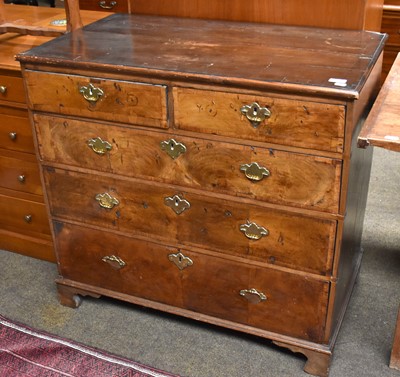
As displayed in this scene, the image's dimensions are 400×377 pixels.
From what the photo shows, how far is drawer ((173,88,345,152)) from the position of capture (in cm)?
179

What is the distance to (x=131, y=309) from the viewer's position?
8.44 feet

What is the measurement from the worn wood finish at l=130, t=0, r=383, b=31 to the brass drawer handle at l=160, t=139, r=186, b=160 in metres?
0.70

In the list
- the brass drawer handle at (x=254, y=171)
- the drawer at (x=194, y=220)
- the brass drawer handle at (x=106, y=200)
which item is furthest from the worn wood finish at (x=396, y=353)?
the brass drawer handle at (x=106, y=200)

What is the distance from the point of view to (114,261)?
2.40 m

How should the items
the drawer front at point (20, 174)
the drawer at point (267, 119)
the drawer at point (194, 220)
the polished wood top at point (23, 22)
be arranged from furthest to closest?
the drawer front at point (20, 174) < the polished wood top at point (23, 22) < the drawer at point (194, 220) < the drawer at point (267, 119)

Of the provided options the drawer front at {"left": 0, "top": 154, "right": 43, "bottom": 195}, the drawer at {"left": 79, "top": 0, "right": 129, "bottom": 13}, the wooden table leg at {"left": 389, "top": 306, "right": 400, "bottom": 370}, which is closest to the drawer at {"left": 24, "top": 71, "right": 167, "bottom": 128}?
the drawer front at {"left": 0, "top": 154, "right": 43, "bottom": 195}

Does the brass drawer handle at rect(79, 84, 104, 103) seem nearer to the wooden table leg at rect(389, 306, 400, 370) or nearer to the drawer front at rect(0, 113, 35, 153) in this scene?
the drawer front at rect(0, 113, 35, 153)

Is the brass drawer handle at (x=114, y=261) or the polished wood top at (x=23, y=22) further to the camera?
the polished wood top at (x=23, y=22)

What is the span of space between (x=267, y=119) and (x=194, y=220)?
483 mm

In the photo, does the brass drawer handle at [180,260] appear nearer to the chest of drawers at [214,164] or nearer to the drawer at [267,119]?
the chest of drawers at [214,164]

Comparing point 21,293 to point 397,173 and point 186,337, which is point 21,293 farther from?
point 397,173

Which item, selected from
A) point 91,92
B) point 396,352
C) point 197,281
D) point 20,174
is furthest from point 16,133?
point 396,352

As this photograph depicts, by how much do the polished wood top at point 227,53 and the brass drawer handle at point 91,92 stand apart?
0.24 ft

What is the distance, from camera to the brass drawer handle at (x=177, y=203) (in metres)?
2.13
